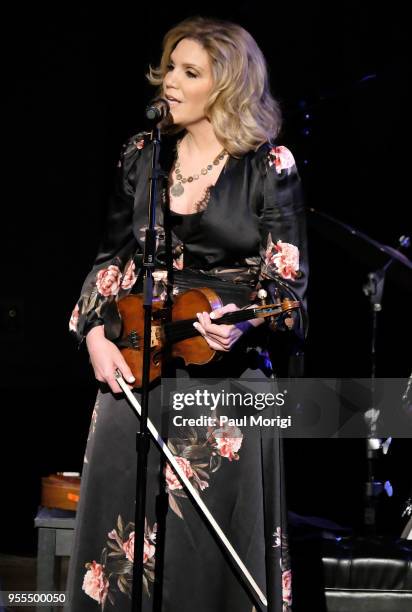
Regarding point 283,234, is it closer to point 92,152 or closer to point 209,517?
point 209,517

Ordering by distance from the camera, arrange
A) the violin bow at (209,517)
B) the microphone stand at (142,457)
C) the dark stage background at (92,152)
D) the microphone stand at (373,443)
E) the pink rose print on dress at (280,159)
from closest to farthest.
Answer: the microphone stand at (142,457) → the violin bow at (209,517) → the pink rose print on dress at (280,159) → the microphone stand at (373,443) → the dark stage background at (92,152)

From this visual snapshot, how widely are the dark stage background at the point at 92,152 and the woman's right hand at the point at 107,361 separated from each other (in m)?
1.96

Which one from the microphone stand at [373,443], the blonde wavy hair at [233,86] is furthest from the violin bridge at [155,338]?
the microphone stand at [373,443]

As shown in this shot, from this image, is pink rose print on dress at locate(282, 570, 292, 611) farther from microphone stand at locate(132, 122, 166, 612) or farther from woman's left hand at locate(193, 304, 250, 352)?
woman's left hand at locate(193, 304, 250, 352)

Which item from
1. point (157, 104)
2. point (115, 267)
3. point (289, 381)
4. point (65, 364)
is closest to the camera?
point (157, 104)

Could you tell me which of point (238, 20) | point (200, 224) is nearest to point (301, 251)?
point (200, 224)

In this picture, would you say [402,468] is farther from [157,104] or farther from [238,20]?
[157,104]

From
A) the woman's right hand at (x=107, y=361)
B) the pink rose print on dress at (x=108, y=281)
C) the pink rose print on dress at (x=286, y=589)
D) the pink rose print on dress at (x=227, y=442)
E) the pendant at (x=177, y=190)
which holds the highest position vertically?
the pendant at (x=177, y=190)

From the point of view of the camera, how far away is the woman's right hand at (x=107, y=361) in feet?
6.91

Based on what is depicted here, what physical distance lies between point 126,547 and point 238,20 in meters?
2.57

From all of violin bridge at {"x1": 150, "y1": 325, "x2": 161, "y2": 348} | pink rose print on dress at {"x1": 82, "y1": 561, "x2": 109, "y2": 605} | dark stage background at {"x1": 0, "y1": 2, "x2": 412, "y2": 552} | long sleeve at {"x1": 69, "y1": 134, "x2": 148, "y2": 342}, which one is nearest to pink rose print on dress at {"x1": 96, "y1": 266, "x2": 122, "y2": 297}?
long sleeve at {"x1": 69, "y1": 134, "x2": 148, "y2": 342}

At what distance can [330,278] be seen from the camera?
458 cm

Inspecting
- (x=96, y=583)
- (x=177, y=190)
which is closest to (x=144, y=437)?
(x=96, y=583)

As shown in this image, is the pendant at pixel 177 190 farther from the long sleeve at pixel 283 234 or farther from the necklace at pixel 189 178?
the long sleeve at pixel 283 234
